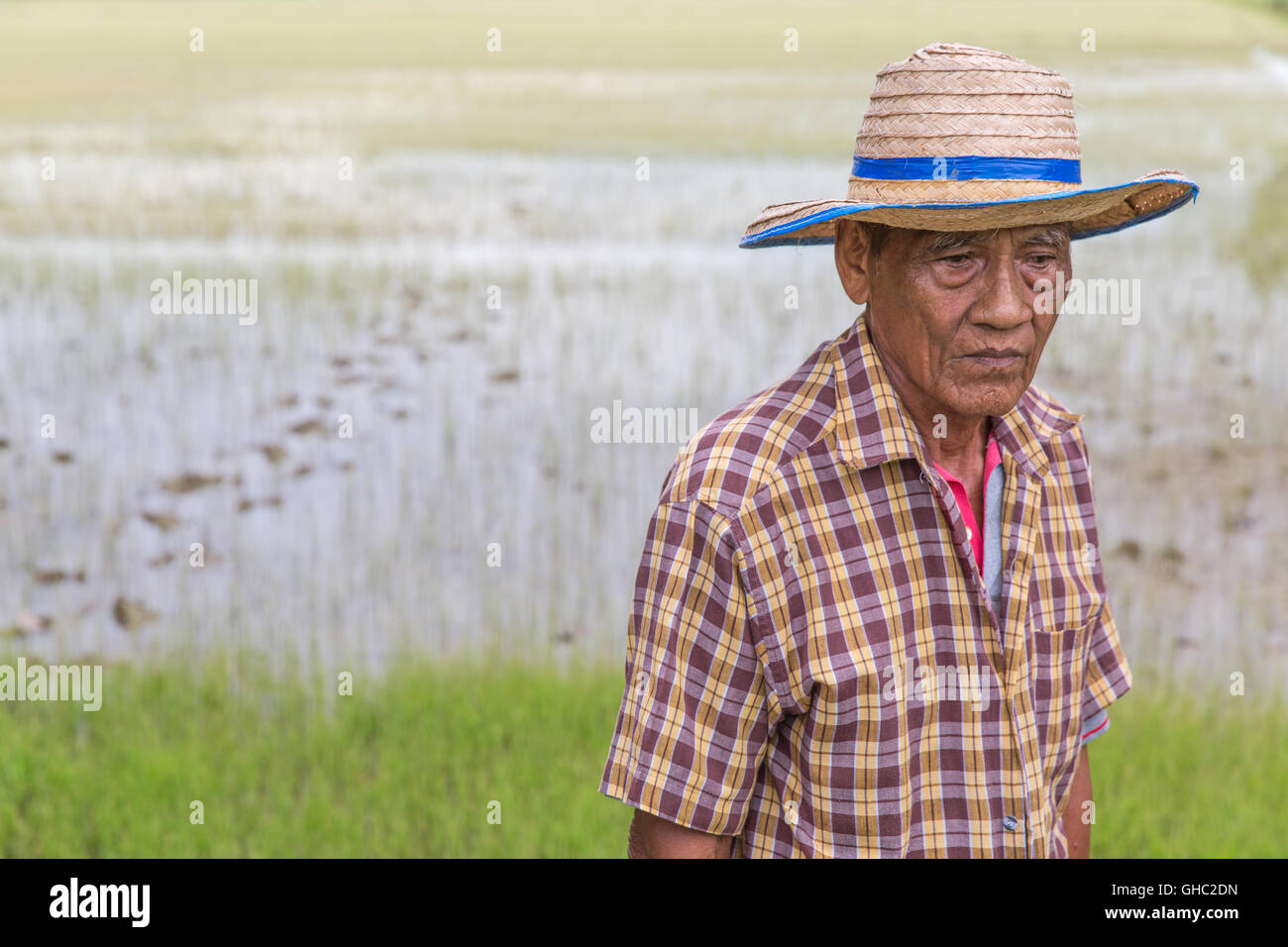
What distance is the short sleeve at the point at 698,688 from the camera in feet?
Result: 5.51

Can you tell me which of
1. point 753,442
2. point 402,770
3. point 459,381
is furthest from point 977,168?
point 459,381

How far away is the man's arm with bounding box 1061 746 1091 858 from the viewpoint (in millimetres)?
2064

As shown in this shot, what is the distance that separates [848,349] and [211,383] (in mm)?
5025

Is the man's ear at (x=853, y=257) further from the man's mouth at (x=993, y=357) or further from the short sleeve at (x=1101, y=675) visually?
the short sleeve at (x=1101, y=675)

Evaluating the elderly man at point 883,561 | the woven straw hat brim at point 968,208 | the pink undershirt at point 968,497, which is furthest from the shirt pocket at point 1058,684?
the woven straw hat brim at point 968,208

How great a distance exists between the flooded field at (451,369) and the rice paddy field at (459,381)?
2 centimetres

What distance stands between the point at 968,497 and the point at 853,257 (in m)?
0.37

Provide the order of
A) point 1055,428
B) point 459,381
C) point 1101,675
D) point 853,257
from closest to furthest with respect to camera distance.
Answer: point 853,257 → point 1055,428 → point 1101,675 → point 459,381

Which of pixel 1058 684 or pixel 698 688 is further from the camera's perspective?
pixel 1058 684

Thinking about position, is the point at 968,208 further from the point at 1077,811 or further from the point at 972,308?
the point at 1077,811

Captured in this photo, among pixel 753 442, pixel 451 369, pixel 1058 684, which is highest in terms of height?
pixel 451 369

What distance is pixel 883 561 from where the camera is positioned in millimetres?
1743
